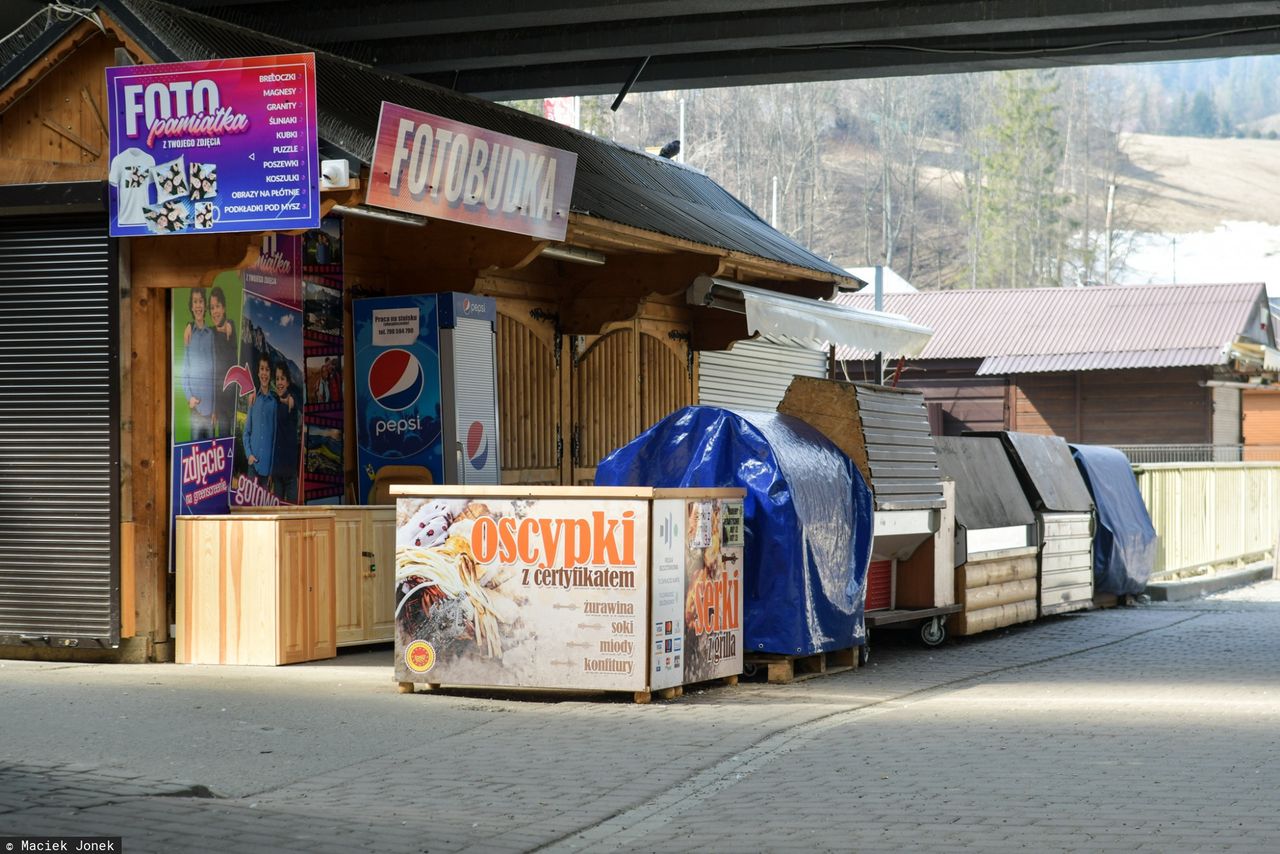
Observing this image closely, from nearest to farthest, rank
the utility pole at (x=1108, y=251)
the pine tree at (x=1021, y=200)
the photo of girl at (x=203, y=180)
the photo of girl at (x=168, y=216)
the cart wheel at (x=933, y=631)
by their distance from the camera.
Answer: the photo of girl at (x=203, y=180) < the photo of girl at (x=168, y=216) < the cart wheel at (x=933, y=631) < the pine tree at (x=1021, y=200) < the utility pole at (x=1108, y=251)

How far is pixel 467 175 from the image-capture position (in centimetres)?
1138

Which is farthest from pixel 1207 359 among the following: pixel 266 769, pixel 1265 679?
pixel 266 769

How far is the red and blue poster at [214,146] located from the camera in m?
9.62

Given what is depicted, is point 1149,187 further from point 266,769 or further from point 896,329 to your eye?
point 266,769

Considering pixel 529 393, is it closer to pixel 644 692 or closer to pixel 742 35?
pixel 742 35

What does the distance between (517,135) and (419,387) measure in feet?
10.0

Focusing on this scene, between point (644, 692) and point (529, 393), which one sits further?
point (529, 393)

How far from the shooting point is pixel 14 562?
35.8 feet

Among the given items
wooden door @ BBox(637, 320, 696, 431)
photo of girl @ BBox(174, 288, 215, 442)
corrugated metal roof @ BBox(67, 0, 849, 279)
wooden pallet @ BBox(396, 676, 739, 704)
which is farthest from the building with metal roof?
wooden pallet @ BBox(396, 676, 739, 704)

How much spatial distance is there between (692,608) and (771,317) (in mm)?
6763

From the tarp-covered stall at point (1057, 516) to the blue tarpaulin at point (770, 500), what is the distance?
511cm

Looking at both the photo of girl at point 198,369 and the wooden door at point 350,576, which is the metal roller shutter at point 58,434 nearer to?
the photo of girl at point 198,369

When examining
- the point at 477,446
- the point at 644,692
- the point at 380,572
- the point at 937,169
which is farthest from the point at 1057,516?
the point at 937,169

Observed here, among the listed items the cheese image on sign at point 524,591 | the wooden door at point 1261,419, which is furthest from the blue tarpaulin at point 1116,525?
the wooden door at point 1261,419
